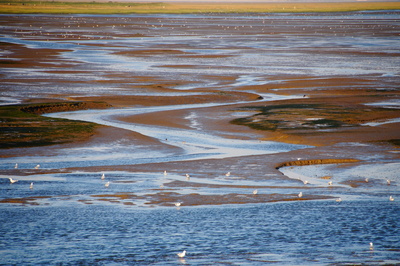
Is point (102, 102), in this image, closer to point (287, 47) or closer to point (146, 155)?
point (146, 155)

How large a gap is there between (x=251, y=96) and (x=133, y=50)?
102 ft

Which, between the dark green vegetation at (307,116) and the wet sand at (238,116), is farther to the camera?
the dark green vegetation at (307,116)

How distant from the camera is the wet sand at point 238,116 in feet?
57.3

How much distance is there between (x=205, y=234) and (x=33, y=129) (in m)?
13.6

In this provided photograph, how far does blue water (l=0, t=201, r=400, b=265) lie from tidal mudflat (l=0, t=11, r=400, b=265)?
0.14 ft

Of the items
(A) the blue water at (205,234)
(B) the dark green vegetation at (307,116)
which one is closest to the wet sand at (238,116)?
(B) the dark green vegetation at (307,116)

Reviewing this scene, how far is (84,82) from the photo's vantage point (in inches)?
1603

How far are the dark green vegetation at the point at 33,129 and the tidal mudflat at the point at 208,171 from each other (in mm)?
253

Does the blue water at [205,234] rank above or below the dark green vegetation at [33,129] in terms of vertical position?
below

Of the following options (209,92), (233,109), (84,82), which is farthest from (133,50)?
(233,109)

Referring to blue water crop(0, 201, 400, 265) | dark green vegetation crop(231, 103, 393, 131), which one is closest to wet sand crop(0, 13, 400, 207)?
dark green vegetation crop(231, 103, 393, 131)

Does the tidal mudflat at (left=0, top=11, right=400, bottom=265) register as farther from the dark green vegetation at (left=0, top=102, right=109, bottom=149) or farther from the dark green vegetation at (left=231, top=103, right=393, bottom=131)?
the dark green vegetation at (left=0, top=102, right=109, bottom=149)

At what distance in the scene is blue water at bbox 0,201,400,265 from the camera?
470 inches

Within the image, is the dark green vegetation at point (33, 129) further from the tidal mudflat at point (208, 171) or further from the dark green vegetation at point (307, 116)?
the dark green vegetation at point (307, 116)
